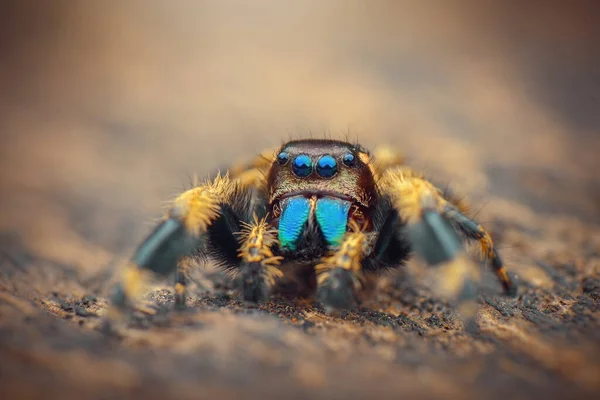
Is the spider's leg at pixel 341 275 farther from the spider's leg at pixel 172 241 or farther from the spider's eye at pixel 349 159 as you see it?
the spider's leg at pixel 172 241

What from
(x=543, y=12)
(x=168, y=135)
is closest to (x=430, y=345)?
(x=168, y=135)

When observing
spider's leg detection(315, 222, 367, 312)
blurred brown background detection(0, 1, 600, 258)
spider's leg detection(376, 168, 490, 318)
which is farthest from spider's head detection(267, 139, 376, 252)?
blurred brown background detection(0, 1, 600, 258)

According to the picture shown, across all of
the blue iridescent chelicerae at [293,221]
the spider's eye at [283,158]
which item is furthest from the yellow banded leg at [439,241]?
the spider's eye at [283,158]

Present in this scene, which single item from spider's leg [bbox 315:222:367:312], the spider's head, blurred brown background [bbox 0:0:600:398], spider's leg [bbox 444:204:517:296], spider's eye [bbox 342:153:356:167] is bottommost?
spider's leg [bbox 315:222:367:312]

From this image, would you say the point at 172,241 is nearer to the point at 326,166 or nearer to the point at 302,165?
the point at 302,165

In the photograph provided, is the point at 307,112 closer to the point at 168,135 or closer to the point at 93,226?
the point at 168,135

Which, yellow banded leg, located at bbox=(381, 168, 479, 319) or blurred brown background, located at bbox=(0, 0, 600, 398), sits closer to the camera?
yellow banded leg, located at bbox=(381, 168, 479, 319)

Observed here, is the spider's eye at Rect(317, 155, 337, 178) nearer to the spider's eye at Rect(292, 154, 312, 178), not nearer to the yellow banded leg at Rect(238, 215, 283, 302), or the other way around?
the spider's eye at Rect(292, 154, 312, 178)
